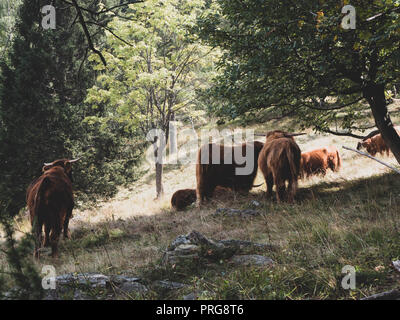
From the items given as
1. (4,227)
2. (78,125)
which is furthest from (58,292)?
(78,125)

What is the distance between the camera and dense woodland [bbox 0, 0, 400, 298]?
7.32m

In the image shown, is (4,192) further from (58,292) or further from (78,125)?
(78,125)

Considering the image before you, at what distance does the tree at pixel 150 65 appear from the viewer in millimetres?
14352

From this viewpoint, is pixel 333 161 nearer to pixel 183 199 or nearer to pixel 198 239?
pixel 183 199

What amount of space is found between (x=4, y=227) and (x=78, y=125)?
43.9 feet

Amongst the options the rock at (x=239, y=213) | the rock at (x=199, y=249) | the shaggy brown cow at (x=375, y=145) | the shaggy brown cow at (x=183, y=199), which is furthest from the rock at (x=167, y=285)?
the shaggy brown cow at (x=375, y=145)

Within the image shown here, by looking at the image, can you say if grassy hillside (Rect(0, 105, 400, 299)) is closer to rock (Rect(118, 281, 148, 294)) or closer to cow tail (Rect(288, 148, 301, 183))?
rock (Rect(118, 281, 148, 294))

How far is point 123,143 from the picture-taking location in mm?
16156

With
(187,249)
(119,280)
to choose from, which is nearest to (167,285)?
(119,280)

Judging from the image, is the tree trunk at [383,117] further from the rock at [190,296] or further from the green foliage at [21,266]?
the green foliage at [21,266]

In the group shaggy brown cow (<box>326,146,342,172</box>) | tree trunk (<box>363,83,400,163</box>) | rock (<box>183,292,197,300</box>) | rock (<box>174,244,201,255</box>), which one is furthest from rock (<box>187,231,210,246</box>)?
shaggy brown cow (<box>326,146,342,172</box>)

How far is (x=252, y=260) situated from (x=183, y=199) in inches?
296

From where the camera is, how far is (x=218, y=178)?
1081 centimetres

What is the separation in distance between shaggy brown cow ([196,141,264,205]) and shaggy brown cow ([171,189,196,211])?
81 centimetres
